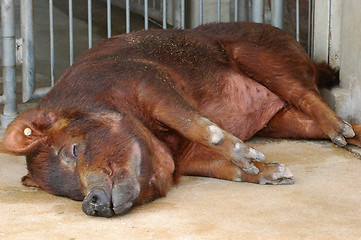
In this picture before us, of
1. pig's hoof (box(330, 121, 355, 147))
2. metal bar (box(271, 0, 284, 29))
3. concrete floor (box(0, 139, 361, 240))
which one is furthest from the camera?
metal bar (box(271, 0, 284, 29))

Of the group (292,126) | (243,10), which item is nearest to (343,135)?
(292,126)

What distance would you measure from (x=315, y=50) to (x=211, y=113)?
4.33 ft

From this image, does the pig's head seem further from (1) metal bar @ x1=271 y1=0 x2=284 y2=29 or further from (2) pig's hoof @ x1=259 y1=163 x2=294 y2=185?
(1) metal bar @ x1=271 y1=0 x2=284 y2=29

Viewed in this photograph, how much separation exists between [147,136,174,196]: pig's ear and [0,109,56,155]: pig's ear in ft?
1.86

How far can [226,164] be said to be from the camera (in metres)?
3.75

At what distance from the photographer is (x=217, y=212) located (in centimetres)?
309

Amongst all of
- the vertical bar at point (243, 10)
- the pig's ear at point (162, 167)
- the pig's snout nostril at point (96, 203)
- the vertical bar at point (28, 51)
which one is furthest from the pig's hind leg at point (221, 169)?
the vertical bar at point (243, 10)

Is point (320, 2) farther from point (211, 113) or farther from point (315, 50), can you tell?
point (211, 113)

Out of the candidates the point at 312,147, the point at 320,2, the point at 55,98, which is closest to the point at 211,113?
the point at 312,147

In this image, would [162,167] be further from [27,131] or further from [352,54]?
[352,54]

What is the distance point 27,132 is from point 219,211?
1.05 metres

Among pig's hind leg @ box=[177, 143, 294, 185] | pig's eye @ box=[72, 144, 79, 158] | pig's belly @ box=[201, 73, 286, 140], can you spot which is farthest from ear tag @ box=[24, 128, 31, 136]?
pig's belly @ box=[201, 73, 286, 140]

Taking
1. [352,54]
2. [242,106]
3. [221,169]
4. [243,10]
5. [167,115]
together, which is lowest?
[221,169]

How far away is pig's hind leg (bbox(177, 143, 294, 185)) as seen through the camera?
3564 mm
